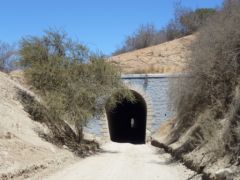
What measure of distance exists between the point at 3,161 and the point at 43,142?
591 cm

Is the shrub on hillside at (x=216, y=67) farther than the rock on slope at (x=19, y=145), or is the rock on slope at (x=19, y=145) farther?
the shrub on hillside at (x=216, y=67)

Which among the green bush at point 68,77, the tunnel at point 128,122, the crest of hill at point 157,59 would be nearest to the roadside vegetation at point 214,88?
the green bush at point 68,77

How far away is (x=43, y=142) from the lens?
19.8 m

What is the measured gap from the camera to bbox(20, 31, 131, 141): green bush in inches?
922

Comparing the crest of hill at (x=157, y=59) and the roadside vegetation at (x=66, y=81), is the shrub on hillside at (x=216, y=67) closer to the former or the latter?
the roadside vegetation at (x=66, y=81)

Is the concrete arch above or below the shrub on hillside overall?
below

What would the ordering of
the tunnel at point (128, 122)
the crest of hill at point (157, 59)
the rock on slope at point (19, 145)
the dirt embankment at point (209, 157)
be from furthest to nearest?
1. the tunnel at point (128, 122)
2. the crest of hill at point (157, 59)
3. the rock on slope at point (19, 145)
4. the dirt embankment at point (209, 157)

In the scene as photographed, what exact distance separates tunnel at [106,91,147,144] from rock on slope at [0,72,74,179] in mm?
19750

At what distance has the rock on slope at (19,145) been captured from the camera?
14031mm

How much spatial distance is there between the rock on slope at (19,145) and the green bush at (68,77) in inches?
54.1

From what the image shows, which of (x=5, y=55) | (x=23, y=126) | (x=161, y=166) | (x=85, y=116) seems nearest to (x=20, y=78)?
(x=5, y=55)

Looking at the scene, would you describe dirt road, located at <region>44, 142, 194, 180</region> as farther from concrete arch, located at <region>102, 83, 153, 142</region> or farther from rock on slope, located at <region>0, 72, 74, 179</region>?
concrete arch, located at <region>102, 83, 153, 142</region>

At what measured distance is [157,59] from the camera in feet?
137

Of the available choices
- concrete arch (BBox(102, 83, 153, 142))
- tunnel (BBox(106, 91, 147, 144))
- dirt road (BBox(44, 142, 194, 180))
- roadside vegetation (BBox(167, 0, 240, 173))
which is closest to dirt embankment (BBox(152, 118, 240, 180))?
roadside vegetation (BBox(167, 0, 240, 173))
